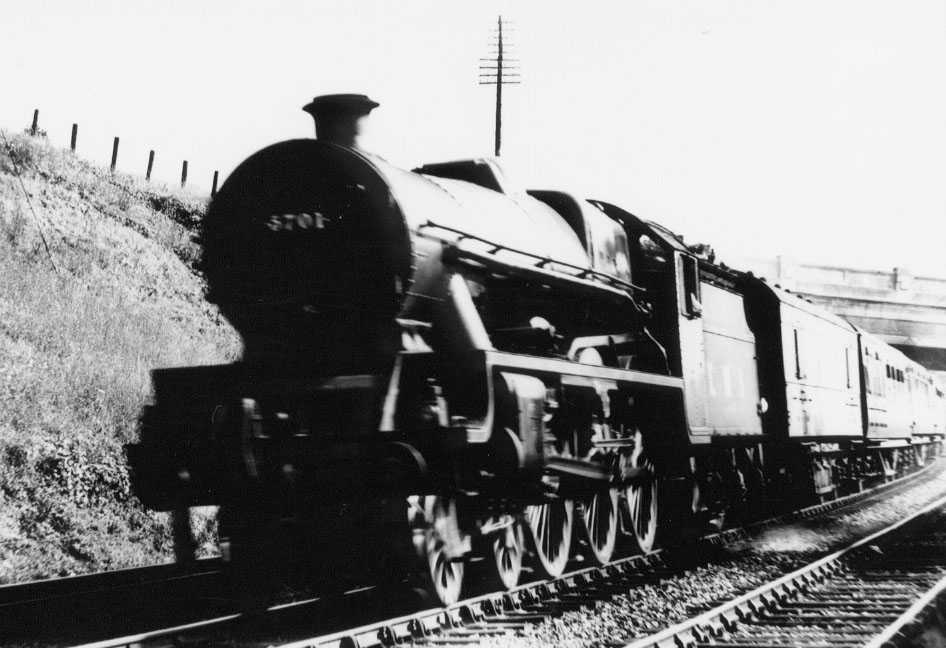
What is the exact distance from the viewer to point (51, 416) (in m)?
10.5

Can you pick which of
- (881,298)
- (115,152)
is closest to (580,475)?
(115,152)

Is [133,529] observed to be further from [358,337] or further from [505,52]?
[505,52]

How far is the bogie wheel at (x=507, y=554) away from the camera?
688 cm

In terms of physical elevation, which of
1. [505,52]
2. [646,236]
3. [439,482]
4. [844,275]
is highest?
[505,52]

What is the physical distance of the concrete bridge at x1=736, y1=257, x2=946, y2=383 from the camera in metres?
36.9

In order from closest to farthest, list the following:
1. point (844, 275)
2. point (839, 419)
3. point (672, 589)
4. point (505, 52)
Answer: point (672, 589) < point (839, 419) < point (505, 52) < point (844, 275)

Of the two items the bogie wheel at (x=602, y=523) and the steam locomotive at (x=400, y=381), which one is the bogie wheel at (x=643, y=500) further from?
the bogie wheel at (x=602, y=523)

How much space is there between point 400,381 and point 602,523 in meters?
3.30

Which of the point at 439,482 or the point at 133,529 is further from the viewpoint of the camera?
the point at 133,529

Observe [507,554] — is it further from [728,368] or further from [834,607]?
[728,368]

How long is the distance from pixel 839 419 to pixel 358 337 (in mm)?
11106

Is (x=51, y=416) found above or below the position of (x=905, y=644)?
above

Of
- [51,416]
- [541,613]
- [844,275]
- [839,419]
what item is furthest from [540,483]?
[844,275]

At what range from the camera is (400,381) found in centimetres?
611
